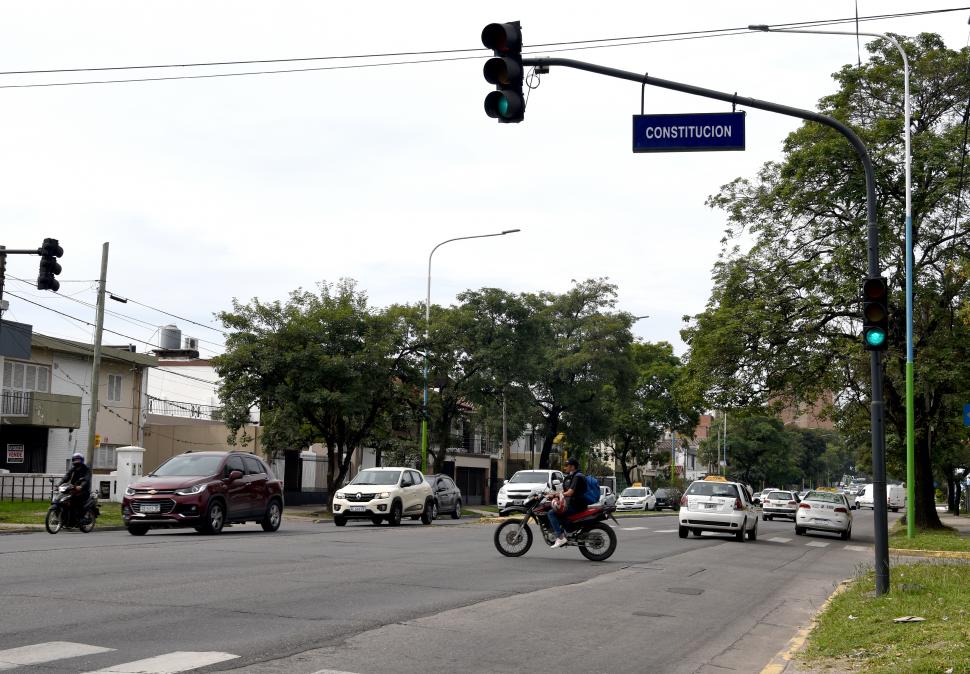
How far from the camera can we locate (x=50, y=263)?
22703 millimetres

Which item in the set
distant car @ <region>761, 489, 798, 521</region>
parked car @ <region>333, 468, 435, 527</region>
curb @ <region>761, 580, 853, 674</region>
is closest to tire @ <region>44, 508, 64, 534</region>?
parked car @ <region>333, 468, 435, 527</region>

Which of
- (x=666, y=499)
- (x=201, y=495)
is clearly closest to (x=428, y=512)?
(x=201, y=495)

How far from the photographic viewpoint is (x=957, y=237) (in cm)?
3244

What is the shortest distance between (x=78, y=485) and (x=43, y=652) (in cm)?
1579

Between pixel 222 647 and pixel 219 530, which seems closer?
pixel 222 647

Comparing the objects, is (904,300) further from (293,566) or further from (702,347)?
(293,566)

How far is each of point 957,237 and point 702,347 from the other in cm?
807

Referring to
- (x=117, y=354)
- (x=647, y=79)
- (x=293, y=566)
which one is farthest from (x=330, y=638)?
(x=117, y=354)

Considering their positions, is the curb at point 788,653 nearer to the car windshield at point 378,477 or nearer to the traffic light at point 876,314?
the traffic light at point 876,314

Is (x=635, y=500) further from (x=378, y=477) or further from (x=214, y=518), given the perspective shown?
(x=214, y=518)

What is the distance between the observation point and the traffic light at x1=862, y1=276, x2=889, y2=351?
12188 mm

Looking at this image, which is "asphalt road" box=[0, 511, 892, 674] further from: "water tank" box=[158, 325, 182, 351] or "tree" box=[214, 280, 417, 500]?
"water tank" box=[158, 325, 182, 351]

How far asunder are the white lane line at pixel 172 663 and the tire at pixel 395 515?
838 inches

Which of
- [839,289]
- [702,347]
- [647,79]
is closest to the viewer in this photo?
[647,79]
